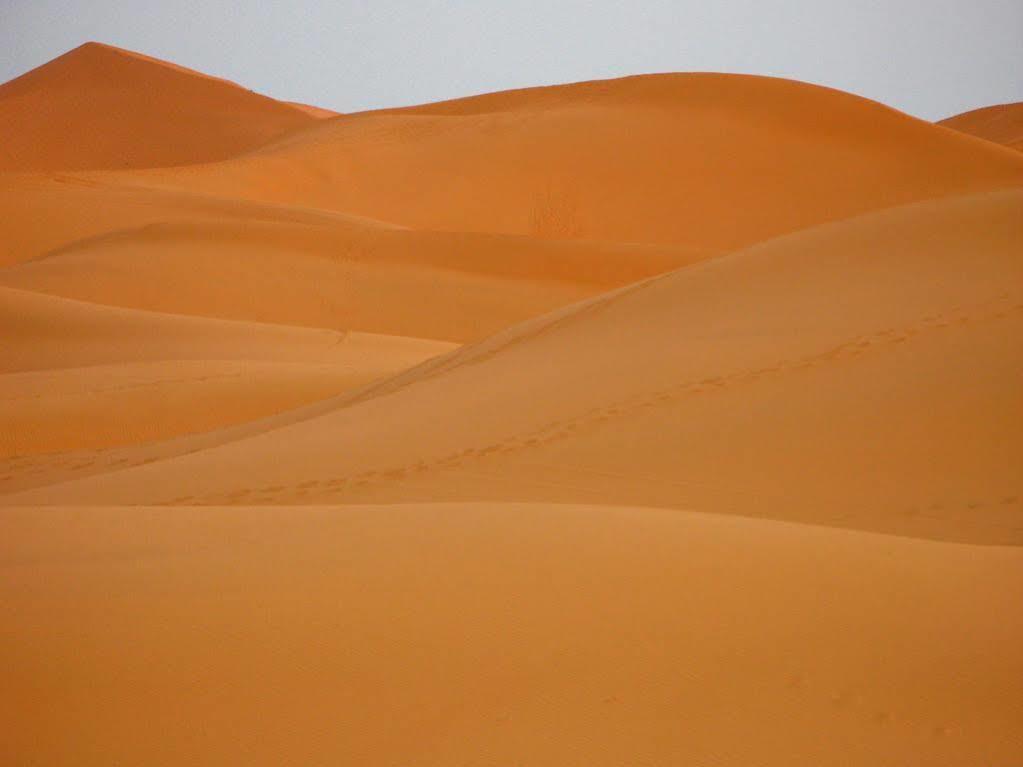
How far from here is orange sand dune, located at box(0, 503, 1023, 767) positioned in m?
2.29

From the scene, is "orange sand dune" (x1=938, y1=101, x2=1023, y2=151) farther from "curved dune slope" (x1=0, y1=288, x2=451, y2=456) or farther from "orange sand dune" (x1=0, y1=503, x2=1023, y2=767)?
"orange sand dune" (x1=0, y1=503, x2=1023, y2=767)

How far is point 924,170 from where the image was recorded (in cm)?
3278

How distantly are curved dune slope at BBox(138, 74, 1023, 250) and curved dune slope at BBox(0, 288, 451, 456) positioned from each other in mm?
17618

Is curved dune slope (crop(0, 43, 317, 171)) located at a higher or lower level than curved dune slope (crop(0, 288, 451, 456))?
higher

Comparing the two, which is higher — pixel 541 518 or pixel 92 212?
pixel 92 212

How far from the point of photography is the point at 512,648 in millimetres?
2693

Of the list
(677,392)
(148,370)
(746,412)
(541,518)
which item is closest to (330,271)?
(148,370)

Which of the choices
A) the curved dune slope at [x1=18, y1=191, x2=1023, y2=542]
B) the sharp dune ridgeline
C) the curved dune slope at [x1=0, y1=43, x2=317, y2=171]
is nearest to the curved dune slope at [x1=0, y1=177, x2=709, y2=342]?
the sharp dune ridgeline

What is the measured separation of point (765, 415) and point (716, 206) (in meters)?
26.3

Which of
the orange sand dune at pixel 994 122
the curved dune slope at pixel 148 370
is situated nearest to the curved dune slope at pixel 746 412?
the curved dune slope at pixel 148 370

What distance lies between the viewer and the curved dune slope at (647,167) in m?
31.1

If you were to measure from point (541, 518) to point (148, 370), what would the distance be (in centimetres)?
867

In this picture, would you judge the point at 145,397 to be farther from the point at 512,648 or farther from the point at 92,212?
the point at 92,212

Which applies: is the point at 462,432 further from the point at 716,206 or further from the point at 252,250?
the point at 716,206
